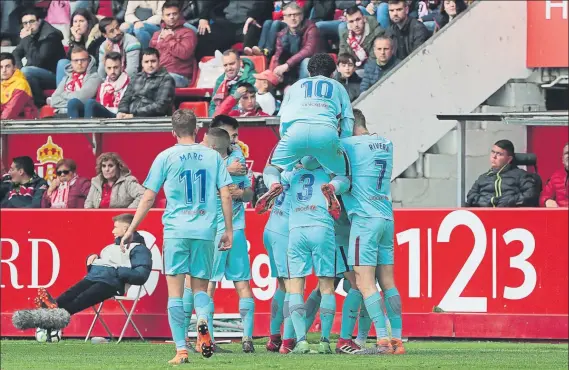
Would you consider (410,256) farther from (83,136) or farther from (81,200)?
(83,136)

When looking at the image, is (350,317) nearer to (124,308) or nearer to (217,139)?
(217,139)

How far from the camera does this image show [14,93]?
2178cm

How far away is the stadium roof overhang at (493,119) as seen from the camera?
58.7ft

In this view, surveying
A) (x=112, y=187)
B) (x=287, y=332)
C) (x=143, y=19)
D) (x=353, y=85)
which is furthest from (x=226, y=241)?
(x=143, y=19)

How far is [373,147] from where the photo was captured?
13.4 metres

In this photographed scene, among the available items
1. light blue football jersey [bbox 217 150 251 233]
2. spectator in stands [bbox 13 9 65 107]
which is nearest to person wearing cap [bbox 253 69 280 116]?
spectator in stands [bbox 13 9 65 107]

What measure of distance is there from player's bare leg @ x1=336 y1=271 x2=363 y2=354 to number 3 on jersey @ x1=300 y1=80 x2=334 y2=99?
170 centimetres

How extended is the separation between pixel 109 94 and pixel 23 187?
8.28 feet

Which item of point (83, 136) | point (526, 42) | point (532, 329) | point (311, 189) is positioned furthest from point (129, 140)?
point (311, 189)

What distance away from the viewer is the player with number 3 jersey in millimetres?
13156

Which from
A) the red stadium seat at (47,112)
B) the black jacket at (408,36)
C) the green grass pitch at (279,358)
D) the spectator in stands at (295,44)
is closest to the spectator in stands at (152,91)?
the spectator in stands at (295,44)

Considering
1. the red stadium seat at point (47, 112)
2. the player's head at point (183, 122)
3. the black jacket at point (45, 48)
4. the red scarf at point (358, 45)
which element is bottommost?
the player's head at point (183, 122)

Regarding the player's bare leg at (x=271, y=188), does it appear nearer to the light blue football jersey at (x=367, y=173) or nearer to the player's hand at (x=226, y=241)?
the light blue football jersey at (x=367, y=173)

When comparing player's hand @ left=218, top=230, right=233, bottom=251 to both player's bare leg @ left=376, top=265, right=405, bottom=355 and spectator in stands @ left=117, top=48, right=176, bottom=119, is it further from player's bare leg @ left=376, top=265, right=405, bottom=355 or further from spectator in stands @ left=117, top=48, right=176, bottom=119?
spectator in stands @ left=117, top=48, right=176, bottom=119
